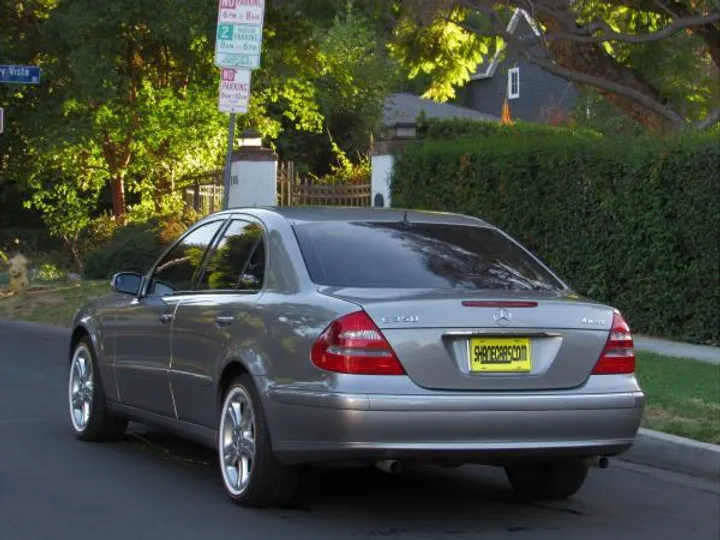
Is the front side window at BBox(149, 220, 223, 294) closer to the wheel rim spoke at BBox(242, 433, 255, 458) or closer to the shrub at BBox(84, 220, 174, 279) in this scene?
the wheel rim spoke at BBox(242, 433, 255, 458)

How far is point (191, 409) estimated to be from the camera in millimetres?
7824

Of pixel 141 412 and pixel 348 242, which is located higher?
pixel 348 242

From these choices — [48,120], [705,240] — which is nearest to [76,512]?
[705,240]

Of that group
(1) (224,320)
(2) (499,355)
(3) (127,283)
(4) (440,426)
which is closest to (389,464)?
(4) (440,426)

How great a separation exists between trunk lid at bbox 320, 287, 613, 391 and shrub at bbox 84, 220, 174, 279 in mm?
16931

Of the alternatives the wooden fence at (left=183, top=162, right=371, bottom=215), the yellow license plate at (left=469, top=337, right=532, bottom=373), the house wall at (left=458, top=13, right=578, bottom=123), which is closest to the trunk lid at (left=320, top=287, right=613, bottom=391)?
the yellow license plate at (left=469, top=337, right=532, bottom=373)

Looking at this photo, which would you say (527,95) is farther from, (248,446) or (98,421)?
(248,446)

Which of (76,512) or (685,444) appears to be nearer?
(76,512)

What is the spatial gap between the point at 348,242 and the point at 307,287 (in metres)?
0.55

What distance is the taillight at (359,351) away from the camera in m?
6.52

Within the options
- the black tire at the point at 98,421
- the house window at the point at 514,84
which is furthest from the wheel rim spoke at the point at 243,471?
the house window at the point at 514,84

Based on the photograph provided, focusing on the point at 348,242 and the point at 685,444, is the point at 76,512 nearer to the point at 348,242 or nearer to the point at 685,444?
the point at 348,242

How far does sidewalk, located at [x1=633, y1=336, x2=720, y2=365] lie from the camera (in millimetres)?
14023

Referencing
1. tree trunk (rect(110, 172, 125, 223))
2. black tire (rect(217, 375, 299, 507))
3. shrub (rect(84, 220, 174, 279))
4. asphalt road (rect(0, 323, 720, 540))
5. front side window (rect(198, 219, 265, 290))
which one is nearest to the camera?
asphalt road (rect(0, 323, 720, 540))
